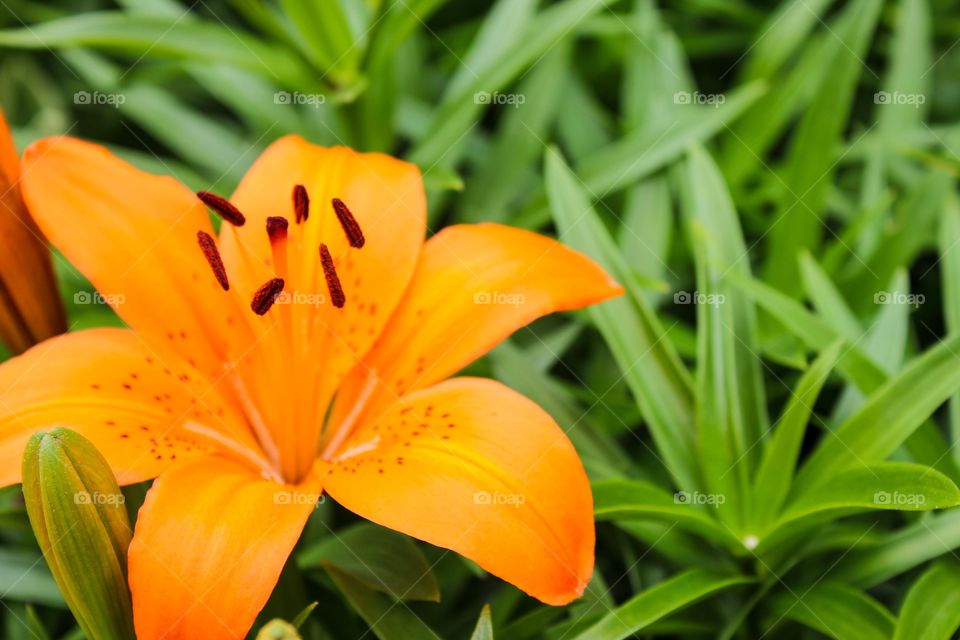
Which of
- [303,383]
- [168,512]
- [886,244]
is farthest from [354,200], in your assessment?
[886,244]

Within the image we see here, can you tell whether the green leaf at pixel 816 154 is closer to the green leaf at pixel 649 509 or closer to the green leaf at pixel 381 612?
the green leaf at pixel 649 509

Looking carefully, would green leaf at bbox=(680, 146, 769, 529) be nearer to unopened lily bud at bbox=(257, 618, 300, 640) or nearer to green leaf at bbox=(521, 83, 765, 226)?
green leaf at bbox=(521, 83, 765, 226)

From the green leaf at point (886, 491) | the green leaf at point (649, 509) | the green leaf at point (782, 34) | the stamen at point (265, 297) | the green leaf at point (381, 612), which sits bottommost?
the green leaf at point (381, 612)

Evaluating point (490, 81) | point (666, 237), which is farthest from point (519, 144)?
point (666, 237)

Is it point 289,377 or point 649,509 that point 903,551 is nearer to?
point 649,509

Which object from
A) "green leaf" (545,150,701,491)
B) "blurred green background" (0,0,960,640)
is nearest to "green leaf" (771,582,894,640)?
"blurred green background" (0,0,960,640)

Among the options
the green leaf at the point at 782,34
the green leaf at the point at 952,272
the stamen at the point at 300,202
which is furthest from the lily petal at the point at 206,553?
the green leaf at the point at 782,34
